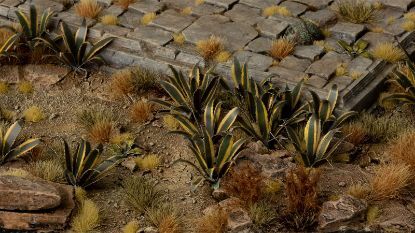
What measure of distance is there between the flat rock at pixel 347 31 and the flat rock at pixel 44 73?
3154 mm

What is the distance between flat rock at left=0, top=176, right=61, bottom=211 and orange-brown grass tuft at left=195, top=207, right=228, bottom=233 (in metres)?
1.23

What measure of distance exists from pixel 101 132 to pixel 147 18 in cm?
202

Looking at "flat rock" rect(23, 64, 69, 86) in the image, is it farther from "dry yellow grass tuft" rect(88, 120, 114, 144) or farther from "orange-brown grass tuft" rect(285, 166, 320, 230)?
"orange-brown grass tuft" rect(285, 166, 320, 230)

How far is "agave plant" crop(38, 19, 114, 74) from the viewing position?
8.20 m

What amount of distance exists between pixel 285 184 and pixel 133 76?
7.46 ft

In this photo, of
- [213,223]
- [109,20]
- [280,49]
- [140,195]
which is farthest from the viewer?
[109,20]

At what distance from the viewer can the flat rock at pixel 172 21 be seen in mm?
8641

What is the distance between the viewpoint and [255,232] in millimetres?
6223

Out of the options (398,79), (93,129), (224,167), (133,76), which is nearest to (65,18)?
(133,76)

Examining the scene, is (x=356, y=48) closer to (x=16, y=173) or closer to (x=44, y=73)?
(x=44, y=73)

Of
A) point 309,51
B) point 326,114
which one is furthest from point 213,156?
point 309,51

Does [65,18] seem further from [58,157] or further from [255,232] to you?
[255,232]

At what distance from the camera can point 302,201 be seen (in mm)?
6250

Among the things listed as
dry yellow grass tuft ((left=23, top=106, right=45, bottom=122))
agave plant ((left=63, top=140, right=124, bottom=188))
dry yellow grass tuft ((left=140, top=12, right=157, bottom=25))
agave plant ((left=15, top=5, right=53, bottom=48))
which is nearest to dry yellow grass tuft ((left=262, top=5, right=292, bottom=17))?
dry yellow grass tuft ((left=140, top=12, right=157, bottom=25))
